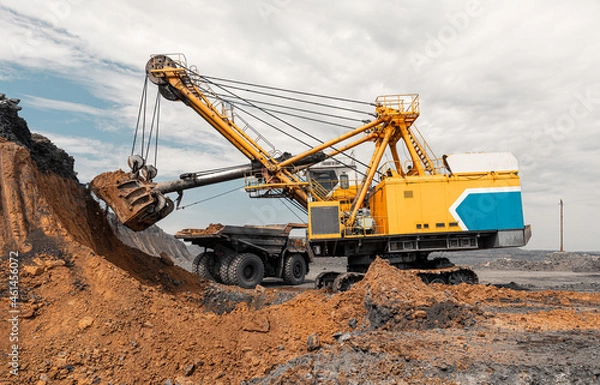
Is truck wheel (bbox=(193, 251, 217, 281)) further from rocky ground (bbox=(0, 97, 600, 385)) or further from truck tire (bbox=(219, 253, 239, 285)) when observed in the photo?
rocky ground (bbox=(0, 97, 600, 385))

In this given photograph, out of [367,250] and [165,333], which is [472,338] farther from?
[367,250]

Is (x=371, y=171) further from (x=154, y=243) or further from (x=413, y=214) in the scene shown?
(x=154, y=243)

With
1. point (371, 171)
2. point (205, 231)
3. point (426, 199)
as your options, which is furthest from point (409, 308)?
point (205, 231)

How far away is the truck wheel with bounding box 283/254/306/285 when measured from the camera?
13.5 metres

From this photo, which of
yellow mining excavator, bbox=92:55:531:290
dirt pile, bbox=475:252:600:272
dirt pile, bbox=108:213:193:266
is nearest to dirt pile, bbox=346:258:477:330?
yellow mining excavator, bbox=92:55:531:290

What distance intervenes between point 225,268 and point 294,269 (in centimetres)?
283

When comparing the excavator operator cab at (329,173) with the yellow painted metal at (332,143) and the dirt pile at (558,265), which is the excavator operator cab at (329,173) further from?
the dirt pile at (558,265)

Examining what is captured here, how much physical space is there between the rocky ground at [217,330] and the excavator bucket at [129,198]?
0.64 meters

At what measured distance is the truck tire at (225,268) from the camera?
11898mm

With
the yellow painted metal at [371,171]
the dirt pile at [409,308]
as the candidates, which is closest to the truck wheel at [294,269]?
the yellow painted metal at [371,171]

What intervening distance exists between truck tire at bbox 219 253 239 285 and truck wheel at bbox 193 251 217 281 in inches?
28.7

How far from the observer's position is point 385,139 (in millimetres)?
12586

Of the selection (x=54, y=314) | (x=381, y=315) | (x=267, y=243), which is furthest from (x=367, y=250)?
(x=54, y=314)

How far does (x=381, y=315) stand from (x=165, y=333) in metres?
3.19
